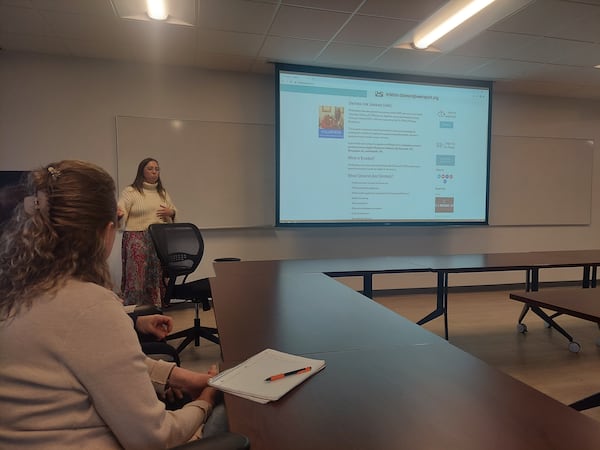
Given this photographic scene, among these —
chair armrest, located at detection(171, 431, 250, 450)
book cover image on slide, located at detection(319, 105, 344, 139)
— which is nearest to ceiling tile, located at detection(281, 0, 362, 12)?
book cover image on slide, located at detection(319, 105, 344, 139)

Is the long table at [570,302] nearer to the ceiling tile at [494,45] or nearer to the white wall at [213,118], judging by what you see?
the ceiling tile at [494,45]

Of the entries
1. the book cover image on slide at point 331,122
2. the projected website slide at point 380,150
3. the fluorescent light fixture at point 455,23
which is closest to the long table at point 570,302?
the fluorescent light fixture at point 455,23

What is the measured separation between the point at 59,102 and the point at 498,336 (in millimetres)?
4619

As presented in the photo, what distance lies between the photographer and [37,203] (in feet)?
2.48

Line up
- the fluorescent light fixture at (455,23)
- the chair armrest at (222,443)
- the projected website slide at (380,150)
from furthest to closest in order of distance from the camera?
the projected website slide at (380,150)
the fluorescent light fixture at (455,23)
the chair armrest at (222,443)

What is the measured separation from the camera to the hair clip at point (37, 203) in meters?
0.75

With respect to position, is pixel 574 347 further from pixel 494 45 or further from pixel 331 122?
pixel 331 122

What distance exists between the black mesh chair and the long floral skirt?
48 centimetres

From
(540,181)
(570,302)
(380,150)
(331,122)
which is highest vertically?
(331,122)

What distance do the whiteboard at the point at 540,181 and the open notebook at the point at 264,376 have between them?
4.74 m

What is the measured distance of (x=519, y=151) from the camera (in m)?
5.11

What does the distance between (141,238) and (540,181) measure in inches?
194

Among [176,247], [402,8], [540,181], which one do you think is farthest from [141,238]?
[540,181]

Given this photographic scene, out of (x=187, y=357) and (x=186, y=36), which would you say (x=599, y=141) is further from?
(x=187, y=357)
